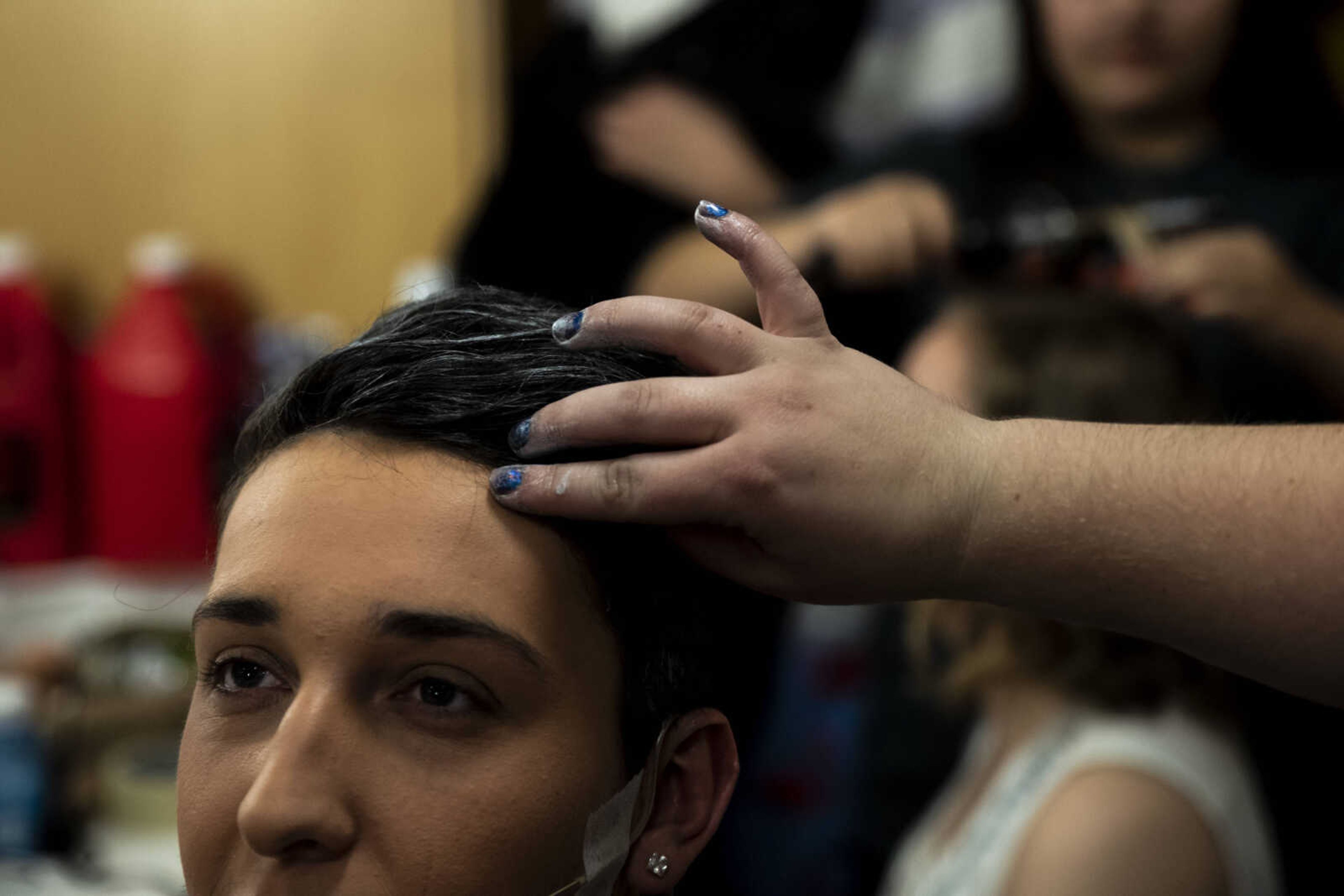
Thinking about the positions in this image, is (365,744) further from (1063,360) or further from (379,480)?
(1063,360)

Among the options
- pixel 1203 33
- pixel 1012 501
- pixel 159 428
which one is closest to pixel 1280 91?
pixel 1203 33

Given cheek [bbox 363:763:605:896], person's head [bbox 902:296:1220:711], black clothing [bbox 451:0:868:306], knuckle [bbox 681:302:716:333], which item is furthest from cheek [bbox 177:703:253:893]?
black clothing [bbox 451:0:868:306]

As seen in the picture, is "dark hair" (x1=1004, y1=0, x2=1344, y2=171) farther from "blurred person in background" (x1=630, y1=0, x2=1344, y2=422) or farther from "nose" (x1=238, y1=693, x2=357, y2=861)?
"nose" (x1=238, y1=693, x2=357, y2=861)

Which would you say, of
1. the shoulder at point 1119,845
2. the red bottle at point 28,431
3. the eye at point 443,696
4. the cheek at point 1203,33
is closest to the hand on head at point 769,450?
the eye at point 443,696

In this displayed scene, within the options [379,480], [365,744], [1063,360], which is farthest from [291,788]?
[1063,360]

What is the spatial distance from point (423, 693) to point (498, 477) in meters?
0.17

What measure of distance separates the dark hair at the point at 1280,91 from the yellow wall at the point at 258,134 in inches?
48.4

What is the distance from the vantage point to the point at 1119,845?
4.32ft

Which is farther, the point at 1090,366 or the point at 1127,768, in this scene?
the point at 1090,366

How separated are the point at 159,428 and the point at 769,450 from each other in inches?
73.1

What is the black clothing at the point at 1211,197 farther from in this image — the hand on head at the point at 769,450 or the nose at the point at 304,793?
the nose at the point at 304,793

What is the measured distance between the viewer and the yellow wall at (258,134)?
2.38 m

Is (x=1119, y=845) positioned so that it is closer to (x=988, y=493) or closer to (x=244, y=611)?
(x=988, y=493)

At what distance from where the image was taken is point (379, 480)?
3.18ft
